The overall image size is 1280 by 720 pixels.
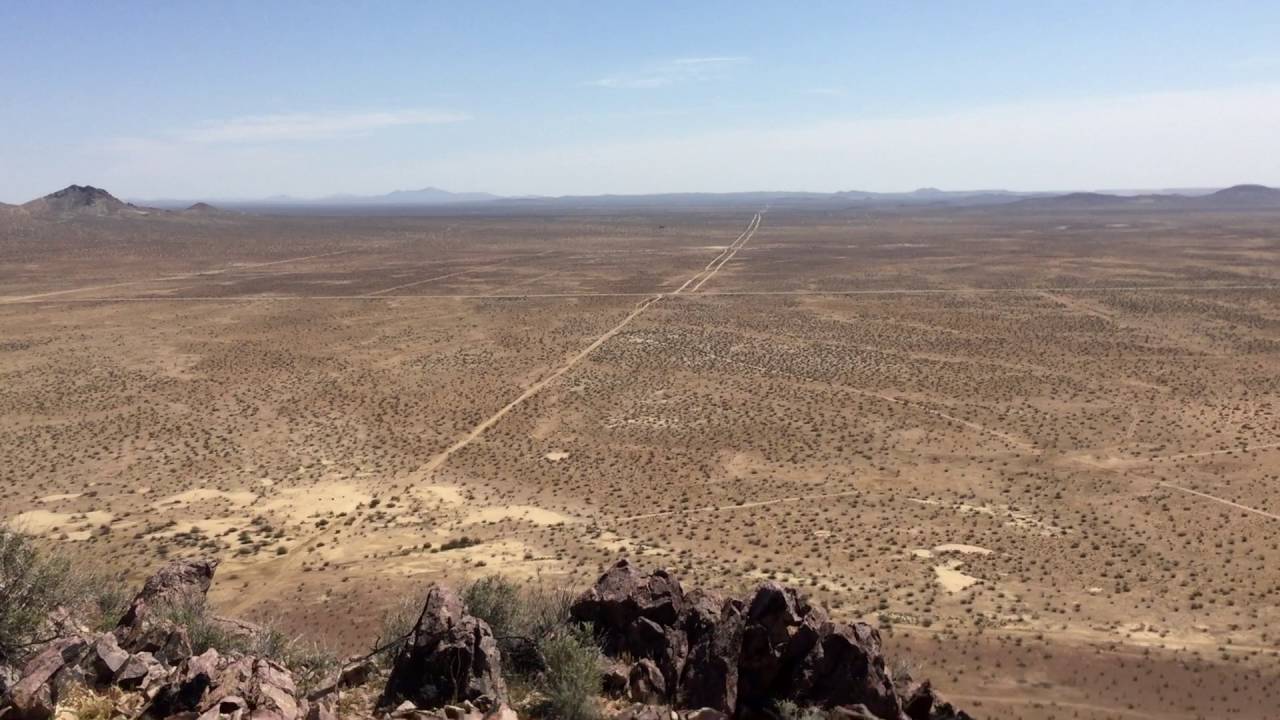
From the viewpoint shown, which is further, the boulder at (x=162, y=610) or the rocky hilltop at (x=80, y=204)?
the rocky hilltop at (x=80, y=204)

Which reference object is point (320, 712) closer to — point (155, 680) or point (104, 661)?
point (155, 680)

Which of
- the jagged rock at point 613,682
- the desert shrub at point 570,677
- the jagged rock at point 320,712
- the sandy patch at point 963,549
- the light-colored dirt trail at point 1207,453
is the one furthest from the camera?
the light-colored dirt trail at point 1207,453

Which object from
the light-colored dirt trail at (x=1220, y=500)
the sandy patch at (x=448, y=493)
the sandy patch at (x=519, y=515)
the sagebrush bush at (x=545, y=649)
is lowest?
the light-colored dirt trail at (x=1220, y=500)

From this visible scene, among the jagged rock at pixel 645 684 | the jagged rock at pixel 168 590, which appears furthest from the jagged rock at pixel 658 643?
the jagged rock at pixel 168 590

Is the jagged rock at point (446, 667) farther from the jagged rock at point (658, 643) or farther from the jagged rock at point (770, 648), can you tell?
the jagged rock at point (770, 648)

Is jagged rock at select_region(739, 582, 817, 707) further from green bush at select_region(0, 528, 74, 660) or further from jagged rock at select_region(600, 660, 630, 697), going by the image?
green bush at select_region(0, 528, 74, 660)

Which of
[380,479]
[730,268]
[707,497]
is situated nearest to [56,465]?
[380,479]

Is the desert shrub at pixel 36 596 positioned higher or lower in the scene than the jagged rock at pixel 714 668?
higher

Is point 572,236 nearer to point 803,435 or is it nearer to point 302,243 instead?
point 302,243
